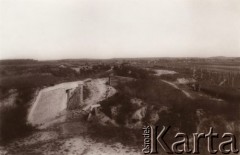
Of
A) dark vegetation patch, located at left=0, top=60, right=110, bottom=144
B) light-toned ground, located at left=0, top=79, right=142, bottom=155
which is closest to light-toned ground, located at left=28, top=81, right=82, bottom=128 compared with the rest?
light-toned ground, located at left=0, top=79, right=142, bottom=155

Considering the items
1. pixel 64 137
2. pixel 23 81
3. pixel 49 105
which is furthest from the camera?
pixel 23 81

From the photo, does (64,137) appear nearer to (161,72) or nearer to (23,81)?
(23,81)

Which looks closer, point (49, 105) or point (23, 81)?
point (49, 105)

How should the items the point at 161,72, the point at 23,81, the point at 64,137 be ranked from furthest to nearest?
the point at 161,72 < the point at 23,81 < the point at 64,137

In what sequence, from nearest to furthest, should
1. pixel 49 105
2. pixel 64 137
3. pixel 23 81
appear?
pixel 64 137 → pixel 49 105 → pixel 23 81

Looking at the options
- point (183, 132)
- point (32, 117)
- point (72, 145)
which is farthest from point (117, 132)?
point (32, 117)

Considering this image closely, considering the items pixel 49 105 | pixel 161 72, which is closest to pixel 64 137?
pixel 49 105

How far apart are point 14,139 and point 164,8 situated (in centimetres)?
675

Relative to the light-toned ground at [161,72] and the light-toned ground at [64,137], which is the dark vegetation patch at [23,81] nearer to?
the light-toned ground at [64,137]

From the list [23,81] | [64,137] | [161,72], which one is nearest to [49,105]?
[23,81]

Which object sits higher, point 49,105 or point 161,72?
point 161,72

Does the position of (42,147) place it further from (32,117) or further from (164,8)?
(164,8)

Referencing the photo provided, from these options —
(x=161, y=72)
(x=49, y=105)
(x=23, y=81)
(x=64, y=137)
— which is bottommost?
(x=64, y=137)

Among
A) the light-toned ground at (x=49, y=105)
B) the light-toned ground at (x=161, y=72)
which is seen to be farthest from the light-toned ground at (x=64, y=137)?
the light-toned ground at (x=161, y=72)
